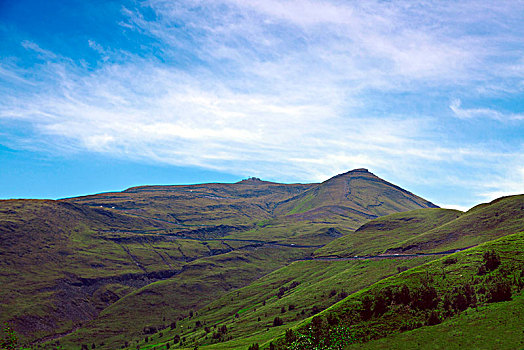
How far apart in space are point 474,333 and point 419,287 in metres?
15.1

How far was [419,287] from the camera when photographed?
65.4 m

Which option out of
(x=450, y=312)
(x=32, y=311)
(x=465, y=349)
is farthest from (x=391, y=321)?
(x=32, y=311)

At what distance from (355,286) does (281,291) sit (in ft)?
185

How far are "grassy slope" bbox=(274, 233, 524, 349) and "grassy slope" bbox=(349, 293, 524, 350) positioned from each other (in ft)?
5.02

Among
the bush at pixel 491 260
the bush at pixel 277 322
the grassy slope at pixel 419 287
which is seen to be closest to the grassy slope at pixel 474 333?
the grassy slope at pixel 419 287

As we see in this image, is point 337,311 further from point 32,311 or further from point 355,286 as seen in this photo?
point 32,311

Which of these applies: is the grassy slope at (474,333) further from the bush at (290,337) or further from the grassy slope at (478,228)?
the grassy slope at (478,228)

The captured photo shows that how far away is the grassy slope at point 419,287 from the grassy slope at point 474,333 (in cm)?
153

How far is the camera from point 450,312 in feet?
189

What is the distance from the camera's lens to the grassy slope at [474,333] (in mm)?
47562

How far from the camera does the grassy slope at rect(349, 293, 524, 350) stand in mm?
47562

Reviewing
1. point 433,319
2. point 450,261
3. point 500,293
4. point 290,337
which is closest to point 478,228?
point 450,261

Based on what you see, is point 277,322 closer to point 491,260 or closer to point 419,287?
point 419,287

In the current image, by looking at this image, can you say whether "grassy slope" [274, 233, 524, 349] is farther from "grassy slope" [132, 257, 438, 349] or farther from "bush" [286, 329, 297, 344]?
"grassy slope" [132, 257, 438, 349]
